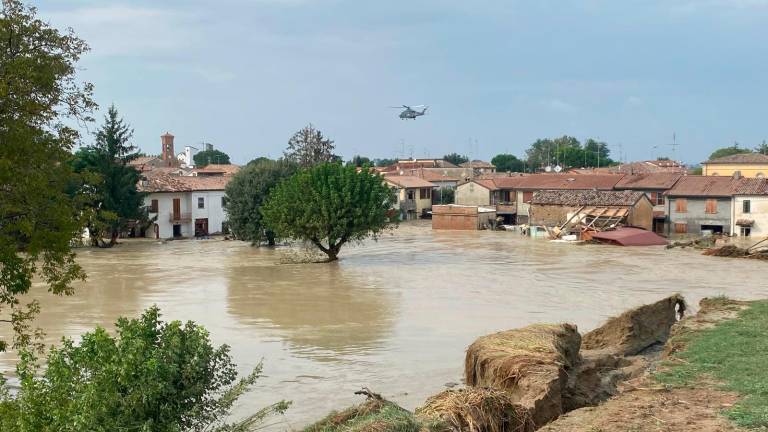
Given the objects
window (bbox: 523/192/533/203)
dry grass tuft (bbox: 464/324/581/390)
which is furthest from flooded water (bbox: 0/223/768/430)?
window (bbox: 523/192/533/203)

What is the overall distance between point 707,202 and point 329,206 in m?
30.6

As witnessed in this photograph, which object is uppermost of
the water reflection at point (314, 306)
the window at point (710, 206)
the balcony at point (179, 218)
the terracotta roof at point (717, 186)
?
the terracotta roof at point (717, 186)

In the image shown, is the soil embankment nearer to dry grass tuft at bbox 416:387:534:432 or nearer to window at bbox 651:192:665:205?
dry grass tuft at bbox 416:387:534:432

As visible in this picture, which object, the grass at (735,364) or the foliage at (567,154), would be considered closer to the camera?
the grass at (735,364)

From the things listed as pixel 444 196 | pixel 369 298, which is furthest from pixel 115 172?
pixel 444 196

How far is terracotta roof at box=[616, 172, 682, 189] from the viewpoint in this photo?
202 feet

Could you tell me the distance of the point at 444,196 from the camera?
8094 centimetres

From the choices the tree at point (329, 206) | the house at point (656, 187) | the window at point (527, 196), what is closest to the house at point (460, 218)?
the window at point (527, 196)

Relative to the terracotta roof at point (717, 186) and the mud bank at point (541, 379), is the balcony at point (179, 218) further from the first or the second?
the mud bank at point (541, 379)

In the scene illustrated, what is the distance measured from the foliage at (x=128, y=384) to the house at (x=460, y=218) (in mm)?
56499

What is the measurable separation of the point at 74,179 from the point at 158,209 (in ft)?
158

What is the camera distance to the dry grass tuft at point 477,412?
8859 millimetres

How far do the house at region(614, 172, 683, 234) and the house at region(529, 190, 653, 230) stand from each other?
4.99 feet

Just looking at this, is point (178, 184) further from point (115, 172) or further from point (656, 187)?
point (656, 187)
